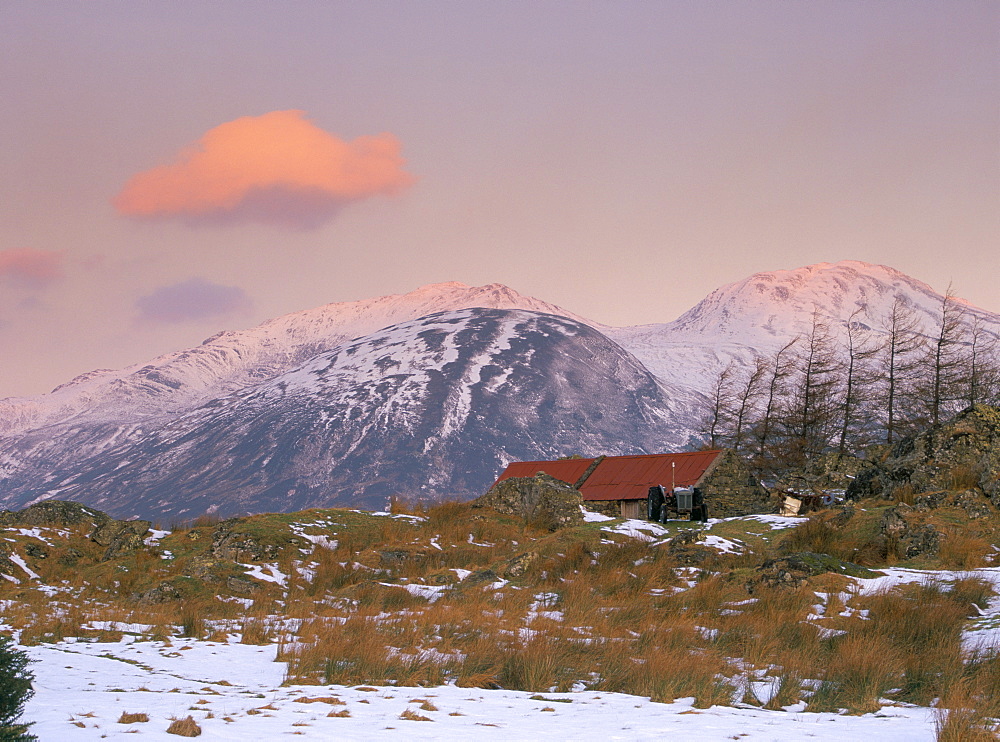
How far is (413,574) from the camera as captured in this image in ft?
76.7

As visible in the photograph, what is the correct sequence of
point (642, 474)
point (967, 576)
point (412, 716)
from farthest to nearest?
point (642, 474)
point (967, 576)
point (412, 716)

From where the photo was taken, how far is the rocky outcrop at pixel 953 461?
2747 centimetres

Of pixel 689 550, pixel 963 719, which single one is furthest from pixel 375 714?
pixel 689 550

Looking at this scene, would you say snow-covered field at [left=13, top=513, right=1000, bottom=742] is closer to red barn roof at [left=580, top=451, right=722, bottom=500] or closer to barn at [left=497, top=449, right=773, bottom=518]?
barn at [left=497, top=449, right=773, bottom=518]

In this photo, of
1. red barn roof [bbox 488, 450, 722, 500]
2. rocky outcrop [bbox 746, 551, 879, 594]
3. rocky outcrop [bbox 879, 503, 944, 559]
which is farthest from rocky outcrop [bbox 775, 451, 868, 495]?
rocky outcrop [bbox 746, 551, 879, 594]

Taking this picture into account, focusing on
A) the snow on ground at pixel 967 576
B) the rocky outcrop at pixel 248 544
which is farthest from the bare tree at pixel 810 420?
the rocky outcrop at pixel 248 544

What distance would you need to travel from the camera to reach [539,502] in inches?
1273

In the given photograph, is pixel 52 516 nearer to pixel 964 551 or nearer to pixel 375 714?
pixel 375 714

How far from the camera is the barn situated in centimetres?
4188

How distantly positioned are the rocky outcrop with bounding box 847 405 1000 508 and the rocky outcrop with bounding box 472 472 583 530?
10349 millimetres

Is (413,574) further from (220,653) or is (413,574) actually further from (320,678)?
(320,678)

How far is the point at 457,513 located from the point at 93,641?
59.0ft

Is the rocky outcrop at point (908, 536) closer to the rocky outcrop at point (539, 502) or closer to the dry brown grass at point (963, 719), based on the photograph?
the rocky outcrop at point (539, 502)

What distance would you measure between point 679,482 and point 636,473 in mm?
3907
